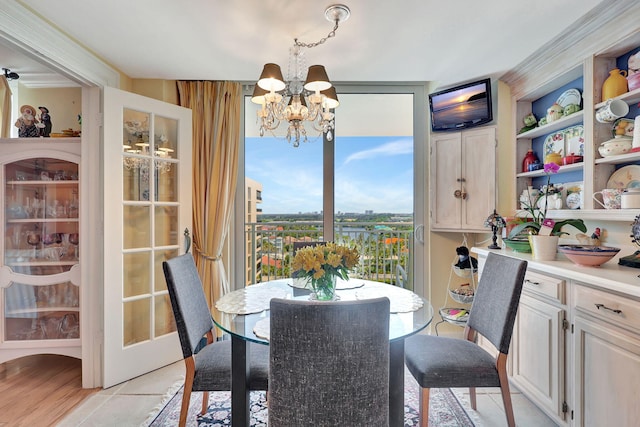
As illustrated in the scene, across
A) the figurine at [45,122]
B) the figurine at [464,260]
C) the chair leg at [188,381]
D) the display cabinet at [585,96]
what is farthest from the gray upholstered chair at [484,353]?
the figurine at [45,122]

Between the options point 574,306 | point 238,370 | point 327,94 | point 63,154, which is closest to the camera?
point 238,370

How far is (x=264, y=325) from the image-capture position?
1385 mm

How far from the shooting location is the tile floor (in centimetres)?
184

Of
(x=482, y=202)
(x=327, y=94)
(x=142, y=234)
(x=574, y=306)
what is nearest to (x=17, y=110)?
(x=142, y=234)

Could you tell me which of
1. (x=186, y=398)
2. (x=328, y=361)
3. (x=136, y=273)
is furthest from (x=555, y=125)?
(x=136, y=273)

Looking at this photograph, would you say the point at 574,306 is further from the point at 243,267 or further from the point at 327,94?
the point at 243,267

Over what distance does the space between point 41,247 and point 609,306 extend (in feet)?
12.0

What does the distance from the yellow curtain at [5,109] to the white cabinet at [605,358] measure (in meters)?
4.03

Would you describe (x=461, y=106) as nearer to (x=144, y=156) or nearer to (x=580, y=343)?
(x=580, y=343)

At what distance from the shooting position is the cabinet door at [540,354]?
5.49 feet

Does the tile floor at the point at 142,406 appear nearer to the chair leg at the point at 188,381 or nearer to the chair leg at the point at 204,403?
the chair leg at the point at 204,403

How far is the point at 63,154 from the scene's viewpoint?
237 cm

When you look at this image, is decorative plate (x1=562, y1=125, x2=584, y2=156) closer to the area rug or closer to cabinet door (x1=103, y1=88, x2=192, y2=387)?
the area rug

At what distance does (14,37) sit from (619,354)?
3.33 meters
